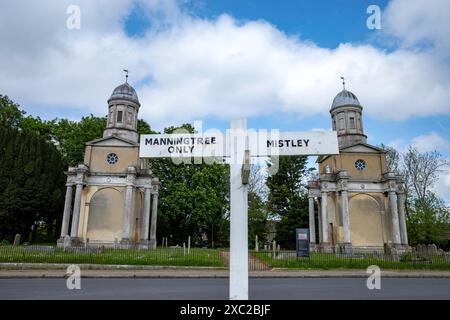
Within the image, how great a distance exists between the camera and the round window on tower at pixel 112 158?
41438 mm

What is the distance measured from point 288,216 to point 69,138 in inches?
1360

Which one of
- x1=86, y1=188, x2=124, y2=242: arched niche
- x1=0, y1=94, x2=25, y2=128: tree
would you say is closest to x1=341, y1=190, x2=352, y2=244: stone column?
x1=86, y1=188, x2=124, y2=242: arched niche

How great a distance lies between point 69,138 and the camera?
5178 centimetres

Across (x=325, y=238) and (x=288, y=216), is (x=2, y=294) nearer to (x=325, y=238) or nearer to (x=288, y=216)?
(x=325, y=238)

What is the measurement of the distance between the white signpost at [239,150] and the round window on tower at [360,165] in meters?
40.9

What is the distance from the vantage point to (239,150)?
4184mm

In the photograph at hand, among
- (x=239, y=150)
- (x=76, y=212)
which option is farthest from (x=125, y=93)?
(x=239, y=150)

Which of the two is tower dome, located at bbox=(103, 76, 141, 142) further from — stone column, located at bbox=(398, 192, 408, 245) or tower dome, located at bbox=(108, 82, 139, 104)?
stone column, located at bbox=(398, 192, 408, 245)

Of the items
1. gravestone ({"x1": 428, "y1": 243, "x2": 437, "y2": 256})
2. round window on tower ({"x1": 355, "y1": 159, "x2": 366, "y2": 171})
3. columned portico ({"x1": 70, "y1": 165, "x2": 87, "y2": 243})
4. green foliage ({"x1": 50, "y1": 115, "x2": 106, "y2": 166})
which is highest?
green foliage ({"x1": 50, "y1": 115, "x2": 106, "y2": 166})

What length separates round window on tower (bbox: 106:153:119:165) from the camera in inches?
1631

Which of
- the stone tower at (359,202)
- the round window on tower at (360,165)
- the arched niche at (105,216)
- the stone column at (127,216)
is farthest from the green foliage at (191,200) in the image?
the round window on tower at (360,165)

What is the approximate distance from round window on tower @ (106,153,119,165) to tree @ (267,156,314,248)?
79.6ft

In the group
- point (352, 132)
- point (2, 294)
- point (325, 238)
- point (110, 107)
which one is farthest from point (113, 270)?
point (352, 132)

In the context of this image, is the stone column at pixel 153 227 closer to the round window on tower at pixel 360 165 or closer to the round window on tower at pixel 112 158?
the round window on tower at pixel 112 158
